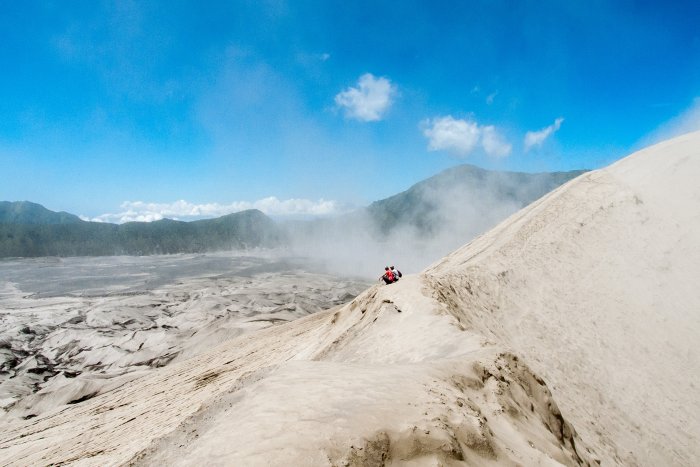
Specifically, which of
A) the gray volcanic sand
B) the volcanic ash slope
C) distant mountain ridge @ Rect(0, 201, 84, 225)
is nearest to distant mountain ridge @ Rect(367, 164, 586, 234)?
the gray volcanic sand

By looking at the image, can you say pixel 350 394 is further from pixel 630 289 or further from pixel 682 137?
pixel 682 137

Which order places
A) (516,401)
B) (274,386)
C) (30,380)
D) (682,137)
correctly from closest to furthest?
(274,386) < (516,401) < (30,380) < (682,137)

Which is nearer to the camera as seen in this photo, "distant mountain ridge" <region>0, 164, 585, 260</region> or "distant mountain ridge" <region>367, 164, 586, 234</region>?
"distant mountain ridge" <region>0, 164, 585, 260</region>

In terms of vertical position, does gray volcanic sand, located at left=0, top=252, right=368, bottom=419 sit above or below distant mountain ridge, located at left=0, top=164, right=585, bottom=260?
below

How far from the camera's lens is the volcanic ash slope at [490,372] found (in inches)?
136

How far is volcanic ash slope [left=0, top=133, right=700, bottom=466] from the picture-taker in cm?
347

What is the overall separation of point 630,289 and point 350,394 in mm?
14748

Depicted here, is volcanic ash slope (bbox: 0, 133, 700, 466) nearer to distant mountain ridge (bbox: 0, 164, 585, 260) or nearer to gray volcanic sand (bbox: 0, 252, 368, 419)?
gray volcanic sand (bbox: 0, 252, 368, 419)

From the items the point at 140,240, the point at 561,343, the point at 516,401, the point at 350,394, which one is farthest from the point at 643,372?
the point at 140,240

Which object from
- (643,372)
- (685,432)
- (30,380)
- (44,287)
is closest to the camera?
(685,432)

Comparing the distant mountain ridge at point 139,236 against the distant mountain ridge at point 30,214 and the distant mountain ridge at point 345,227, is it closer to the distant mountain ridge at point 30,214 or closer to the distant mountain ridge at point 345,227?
the distant mountain ridge at point 345,227

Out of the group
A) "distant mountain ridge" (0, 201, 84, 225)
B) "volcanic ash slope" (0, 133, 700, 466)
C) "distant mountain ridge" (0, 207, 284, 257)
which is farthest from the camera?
"distant mountain ridge" (0, 201, 84, 225)

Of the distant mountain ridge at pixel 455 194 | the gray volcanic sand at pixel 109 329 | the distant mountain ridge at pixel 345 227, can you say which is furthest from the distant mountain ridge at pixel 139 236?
the gray volcanic sand at pixel 109 329

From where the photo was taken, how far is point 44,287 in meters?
51.0
